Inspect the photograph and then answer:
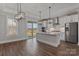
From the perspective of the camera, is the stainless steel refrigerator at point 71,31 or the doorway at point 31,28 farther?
the stainless steel refrigerator at point 71,31

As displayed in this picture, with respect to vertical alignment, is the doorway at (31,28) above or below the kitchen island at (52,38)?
above

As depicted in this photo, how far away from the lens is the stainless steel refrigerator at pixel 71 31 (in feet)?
20.4

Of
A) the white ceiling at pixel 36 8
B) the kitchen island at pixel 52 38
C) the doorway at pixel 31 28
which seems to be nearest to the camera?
the white ceiling at pixel 36 8

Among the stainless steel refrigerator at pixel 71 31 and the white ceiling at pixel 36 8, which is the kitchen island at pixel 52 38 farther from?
the white ceiling at pixel 36 8

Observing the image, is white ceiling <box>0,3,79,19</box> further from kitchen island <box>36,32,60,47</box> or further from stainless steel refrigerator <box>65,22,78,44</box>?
stainless steel refrigerator <box>65,22,78,44</box>

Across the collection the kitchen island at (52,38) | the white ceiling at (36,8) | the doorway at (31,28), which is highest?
the white ceiling at (36,8)

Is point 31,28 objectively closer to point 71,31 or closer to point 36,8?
point 36,8

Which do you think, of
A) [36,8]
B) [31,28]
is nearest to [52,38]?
[31,28]

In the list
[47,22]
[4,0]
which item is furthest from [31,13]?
[4,0]

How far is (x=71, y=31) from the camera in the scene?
6.52 metres

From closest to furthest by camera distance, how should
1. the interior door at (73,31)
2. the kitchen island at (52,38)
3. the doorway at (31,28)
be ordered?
the doorway at (31,28), the kitchen island at (52,38), the interior door at (73,31)

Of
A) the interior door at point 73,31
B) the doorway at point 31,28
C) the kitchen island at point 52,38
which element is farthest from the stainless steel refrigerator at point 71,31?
the doorway at point 31,28

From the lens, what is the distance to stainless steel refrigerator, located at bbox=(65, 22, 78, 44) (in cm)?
622

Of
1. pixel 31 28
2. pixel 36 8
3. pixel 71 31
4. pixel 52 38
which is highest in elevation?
pixel 36 8
